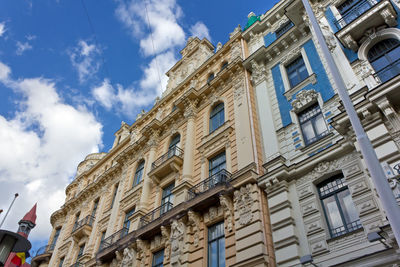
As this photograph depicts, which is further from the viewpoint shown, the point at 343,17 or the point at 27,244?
the point at 343,17

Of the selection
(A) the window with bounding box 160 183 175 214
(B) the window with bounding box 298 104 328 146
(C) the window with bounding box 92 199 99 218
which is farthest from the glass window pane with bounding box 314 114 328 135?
(C) the window with bounding box 92 199 99 218

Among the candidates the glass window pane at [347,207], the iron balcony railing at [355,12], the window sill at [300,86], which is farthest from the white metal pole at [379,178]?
the iron balcony railing at [355,12]

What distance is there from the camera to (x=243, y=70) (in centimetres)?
2170

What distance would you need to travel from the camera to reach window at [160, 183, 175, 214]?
19656 millimetres

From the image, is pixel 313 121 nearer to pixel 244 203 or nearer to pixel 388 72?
pixel 388 72

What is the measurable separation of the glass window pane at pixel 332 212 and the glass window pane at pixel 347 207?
234mm

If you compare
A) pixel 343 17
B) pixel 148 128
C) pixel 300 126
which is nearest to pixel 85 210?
pixel 148 128

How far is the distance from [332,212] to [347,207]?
591 millimetres

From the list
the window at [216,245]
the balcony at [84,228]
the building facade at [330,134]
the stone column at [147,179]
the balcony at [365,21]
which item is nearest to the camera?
the building facade at [330,134]

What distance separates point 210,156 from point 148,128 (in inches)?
318

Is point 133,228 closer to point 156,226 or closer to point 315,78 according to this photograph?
point 156,226

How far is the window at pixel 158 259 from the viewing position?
17609 millimetres

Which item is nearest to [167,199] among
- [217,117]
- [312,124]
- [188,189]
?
[188,189]

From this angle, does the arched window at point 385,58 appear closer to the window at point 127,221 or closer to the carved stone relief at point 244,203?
the carved stone relief at point 244,203
